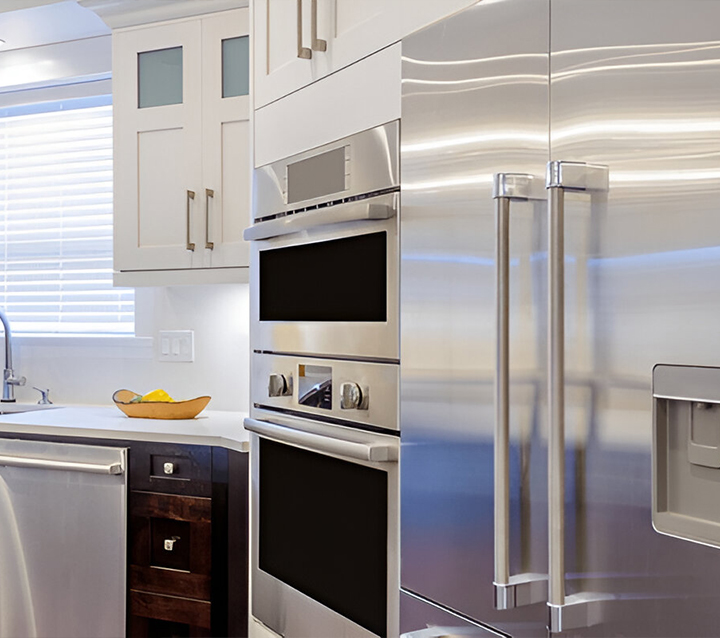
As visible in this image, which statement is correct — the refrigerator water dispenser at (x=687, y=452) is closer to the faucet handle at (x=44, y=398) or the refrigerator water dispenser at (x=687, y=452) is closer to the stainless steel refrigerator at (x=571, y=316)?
the stainless steel refrigerator at (x=571, y=316)

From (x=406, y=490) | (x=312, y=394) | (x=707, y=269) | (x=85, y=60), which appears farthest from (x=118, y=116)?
(x=707, y=269)

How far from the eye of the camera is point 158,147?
2688mm

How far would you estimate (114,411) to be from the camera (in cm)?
295

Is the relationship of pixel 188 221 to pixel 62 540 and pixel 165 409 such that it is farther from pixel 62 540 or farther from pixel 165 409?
pixel 62 540

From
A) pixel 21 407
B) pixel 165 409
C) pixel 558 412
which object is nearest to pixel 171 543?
pixel 165 409

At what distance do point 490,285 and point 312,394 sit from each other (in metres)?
0.63

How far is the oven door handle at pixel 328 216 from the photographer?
1.46 m

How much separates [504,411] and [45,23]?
258 cm

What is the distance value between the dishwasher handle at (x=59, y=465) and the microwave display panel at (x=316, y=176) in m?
1.06

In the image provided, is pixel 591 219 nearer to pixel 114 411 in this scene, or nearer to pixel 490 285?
pixel 490 285

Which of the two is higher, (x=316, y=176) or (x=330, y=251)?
(x=316, y=176)

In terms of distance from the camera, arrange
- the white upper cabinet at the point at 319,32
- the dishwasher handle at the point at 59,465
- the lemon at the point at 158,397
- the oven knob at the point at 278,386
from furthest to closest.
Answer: the lemon at the point at 158,397, the dishwasher handle at the point at 59,465, the oven knob at the point at 278,386, the white upper cabinet at the point at 319,32

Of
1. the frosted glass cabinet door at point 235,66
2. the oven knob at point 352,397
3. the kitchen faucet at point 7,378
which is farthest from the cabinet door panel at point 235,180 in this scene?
the kitchen faucet at point 7,378

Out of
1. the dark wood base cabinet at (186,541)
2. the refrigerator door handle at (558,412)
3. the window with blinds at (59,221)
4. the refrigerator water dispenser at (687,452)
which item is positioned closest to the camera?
the refrigerator water dispenser at (687,452)
